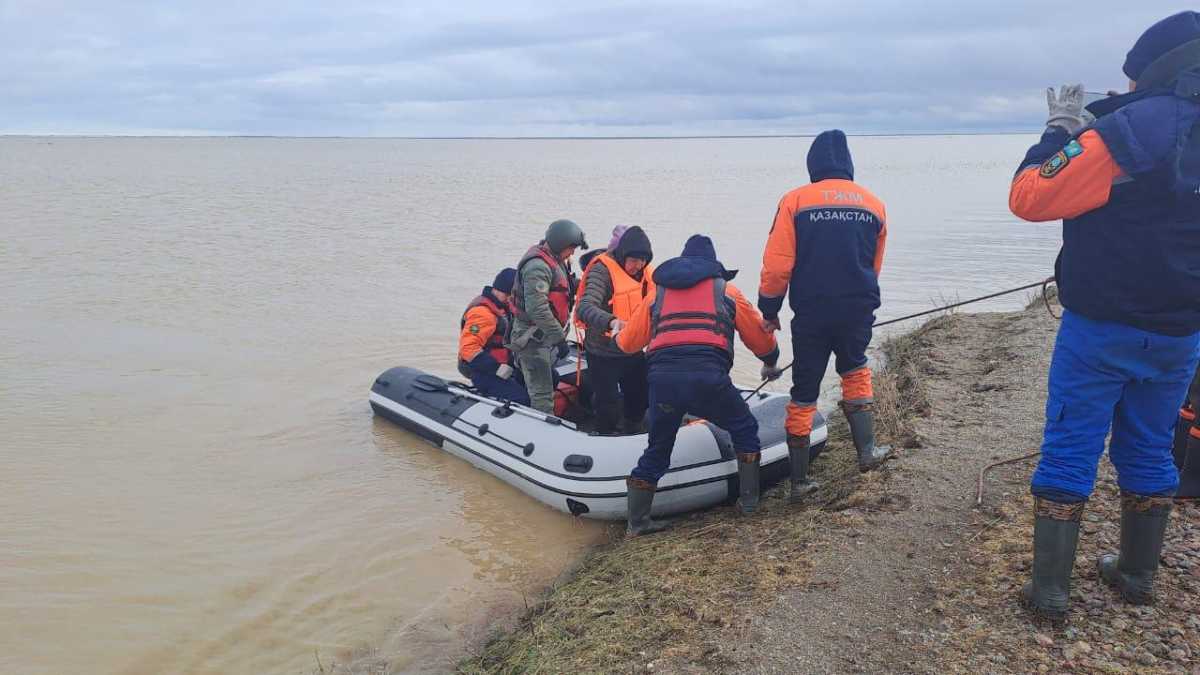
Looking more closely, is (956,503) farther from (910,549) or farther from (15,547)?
(15,547)

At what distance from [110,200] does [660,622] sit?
2797 cm

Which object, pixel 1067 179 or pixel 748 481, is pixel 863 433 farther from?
pixel 1067 179

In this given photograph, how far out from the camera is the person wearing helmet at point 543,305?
5996 millimetres

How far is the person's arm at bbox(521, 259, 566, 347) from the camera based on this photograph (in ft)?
19.6

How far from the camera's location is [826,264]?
4.28 meters

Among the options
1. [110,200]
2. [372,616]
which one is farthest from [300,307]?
[110,200]

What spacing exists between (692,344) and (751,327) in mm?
423

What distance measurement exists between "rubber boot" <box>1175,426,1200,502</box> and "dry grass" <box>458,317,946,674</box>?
4.01 ft

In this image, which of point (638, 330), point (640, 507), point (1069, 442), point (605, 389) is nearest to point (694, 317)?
point (638, 330)

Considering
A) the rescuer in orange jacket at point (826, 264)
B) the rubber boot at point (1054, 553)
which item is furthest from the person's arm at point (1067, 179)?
the rescuer in orange jacket at point (826, 264)

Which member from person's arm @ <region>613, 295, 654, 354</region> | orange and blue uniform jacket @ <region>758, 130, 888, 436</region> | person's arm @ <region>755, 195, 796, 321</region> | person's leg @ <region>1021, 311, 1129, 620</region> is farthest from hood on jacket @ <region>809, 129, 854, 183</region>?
person's leg @ <region>1021, 311, 1129, 620</region>

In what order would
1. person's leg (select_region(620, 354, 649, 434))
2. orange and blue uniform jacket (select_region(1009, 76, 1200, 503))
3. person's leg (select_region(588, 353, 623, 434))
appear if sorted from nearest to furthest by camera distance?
orange and blue uniform jacket (select_region(1009, 76, 1200, 503)) < person's leg (select_region(588, 353, 623, 434)) < person's leg (select_region(620, 354, 649, 434))

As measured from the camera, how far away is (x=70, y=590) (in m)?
4.89

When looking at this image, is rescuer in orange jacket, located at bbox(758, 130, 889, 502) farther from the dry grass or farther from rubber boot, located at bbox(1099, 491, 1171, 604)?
rubber boot, located at bbox(1099, 491, 1171, 604)
